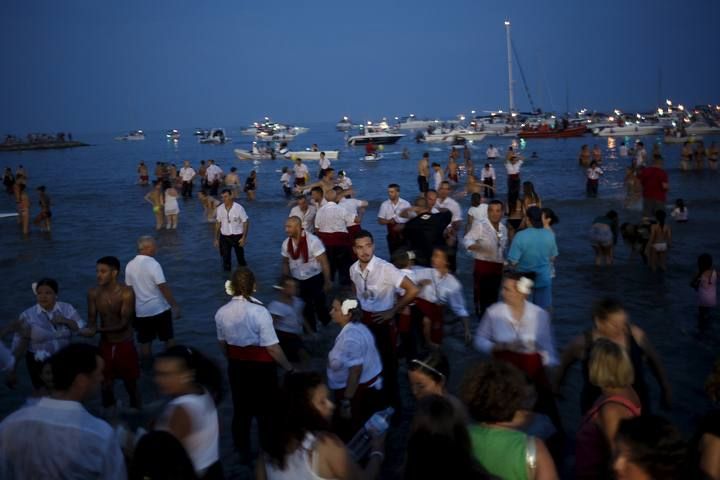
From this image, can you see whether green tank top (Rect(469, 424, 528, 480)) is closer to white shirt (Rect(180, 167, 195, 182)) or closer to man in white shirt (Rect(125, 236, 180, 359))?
man in white shirt (Rect(125, 236, 180, 359))

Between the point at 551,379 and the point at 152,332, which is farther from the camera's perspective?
the point at 152,332

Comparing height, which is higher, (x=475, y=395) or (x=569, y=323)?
(x=475, y=395)

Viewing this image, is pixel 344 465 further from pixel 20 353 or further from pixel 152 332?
pixel 152 332

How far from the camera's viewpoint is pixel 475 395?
2961 millimetres

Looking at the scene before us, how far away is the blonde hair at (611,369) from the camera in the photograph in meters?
3.32

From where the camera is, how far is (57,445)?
9.45 feet

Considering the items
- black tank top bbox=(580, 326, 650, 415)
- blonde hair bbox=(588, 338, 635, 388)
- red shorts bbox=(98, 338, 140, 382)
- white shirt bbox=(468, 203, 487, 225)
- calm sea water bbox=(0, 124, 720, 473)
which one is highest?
white shirt bbox=(468, 203, 487, 225)

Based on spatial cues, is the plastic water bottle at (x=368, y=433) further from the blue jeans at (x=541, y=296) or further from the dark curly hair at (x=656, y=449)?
the blue jeans at (x=541, y=296)

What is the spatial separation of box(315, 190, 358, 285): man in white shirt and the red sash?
16.2ft

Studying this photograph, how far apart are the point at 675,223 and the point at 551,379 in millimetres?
11997

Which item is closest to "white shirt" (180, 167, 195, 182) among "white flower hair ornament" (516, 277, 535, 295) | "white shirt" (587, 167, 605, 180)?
"white shirt" (587, 167, 605, 180)

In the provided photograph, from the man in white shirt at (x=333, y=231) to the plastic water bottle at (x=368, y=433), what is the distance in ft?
20.6

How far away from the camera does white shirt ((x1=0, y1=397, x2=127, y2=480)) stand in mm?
2873

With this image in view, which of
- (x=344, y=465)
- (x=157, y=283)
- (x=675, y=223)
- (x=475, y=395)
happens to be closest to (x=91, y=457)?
(x=344, y=465)
